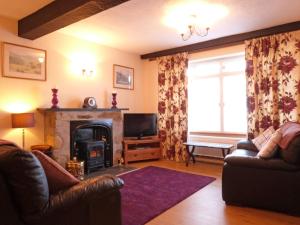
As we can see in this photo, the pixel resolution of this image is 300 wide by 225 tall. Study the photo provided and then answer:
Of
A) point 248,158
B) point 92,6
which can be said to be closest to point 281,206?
point 248,158

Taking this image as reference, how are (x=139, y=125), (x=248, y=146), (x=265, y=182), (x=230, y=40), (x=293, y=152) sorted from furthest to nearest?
(x=139, y=125), (x=230, y=40), (x=248, y=146), (x=265, y=182), (x=293, y=152)

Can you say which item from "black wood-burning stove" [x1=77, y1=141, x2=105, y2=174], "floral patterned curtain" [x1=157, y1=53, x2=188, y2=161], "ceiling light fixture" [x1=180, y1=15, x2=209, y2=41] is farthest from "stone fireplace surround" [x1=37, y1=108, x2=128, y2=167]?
"ceiling light fixture" [x1=180, y1=15, x2=209, y2=41]

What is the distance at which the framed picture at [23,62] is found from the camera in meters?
3.60

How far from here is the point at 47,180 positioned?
1.57m

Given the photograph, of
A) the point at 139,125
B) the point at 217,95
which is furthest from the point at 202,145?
the point at 139,125

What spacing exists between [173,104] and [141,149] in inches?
51.1

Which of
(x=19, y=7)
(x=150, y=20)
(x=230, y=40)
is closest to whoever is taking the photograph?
(x=19, y=7)

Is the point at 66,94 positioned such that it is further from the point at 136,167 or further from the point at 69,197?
the point at 69,197

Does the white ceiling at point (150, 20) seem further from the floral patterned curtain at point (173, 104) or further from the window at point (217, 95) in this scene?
the window at point (217, 95)

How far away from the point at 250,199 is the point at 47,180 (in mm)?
2306

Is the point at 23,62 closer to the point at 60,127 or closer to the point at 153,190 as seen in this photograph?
the point at 60,127

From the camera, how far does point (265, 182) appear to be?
2.66 m

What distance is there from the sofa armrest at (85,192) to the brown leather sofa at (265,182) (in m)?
1.62

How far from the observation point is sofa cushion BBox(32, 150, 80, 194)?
1584 mm
